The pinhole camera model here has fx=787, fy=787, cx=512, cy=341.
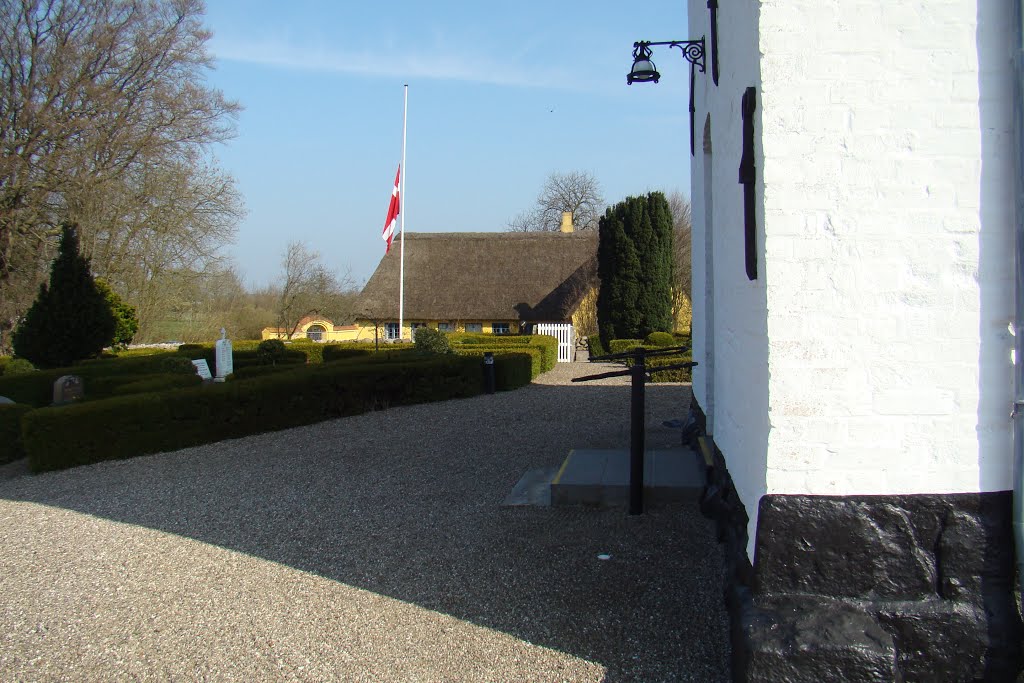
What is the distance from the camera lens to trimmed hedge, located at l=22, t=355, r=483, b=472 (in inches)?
330

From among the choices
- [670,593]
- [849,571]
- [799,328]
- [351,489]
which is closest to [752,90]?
[799,328]

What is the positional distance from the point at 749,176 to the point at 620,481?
10.5 ft

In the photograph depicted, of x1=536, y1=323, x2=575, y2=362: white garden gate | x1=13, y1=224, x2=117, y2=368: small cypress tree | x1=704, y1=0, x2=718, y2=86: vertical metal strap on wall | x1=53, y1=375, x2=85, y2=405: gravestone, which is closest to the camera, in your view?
x1=704, y1=0, x2=718, y2=86: vertical metal strap on wall

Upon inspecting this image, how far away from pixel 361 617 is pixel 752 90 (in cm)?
299

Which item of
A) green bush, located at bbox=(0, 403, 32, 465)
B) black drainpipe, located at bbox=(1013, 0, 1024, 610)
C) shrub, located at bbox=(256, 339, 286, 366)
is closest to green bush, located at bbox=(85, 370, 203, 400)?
green bush, located at bbox=(0, 403, 32, 465)

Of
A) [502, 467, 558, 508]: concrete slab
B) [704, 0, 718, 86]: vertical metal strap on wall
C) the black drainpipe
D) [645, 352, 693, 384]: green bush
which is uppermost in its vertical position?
[704, 0, 718, 86]: vertical metal strap on wall

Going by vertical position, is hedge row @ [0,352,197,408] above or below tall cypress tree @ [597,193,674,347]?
below

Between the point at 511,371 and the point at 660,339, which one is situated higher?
the point at 660,339

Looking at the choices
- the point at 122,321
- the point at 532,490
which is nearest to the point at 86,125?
the point at 122,321

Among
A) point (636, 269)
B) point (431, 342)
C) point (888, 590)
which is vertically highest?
point (636, 269)

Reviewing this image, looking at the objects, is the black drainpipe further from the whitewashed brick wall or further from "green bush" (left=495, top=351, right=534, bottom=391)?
"green bush" (left=495, top=351, right=534, bottom=391)

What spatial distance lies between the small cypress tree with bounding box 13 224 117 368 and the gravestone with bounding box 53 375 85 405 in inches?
216

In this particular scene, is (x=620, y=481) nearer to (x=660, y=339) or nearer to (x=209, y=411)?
(x=209, y=411)

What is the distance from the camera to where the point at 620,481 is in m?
5.67
